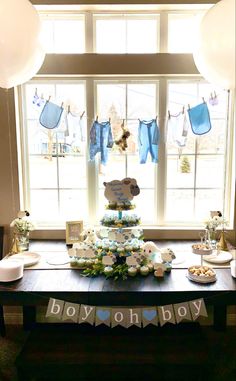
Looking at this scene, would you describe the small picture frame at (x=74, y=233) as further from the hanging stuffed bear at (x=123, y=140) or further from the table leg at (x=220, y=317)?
the table leg at (x=220, y=317)

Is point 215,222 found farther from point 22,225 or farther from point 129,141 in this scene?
point 22,225

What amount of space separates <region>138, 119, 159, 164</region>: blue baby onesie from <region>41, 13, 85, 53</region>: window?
34.9 inches

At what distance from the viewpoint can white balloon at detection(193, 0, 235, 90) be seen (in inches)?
72.8

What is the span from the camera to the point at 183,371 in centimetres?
198

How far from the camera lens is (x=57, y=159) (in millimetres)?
3027

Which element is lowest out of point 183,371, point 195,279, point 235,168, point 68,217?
point 183,371

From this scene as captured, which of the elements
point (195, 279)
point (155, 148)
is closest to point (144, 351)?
point (195, 279)

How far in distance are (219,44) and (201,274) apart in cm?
145

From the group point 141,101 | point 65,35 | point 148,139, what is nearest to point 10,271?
point 148,139

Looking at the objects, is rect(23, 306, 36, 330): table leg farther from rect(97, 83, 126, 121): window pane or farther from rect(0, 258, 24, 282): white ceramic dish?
rect(97, 83, 126, 121): window pane

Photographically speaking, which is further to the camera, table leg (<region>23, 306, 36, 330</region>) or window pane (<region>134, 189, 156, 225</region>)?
window pane (<region>134, 189, 156, 225</region>)

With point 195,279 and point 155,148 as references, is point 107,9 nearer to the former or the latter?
point 155,148

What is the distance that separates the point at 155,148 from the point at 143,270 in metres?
1.15

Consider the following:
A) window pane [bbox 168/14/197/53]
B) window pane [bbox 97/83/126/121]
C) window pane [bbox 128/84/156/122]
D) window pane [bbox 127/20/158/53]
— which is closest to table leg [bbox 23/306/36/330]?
window pane [bbox 97/83/126/121]
